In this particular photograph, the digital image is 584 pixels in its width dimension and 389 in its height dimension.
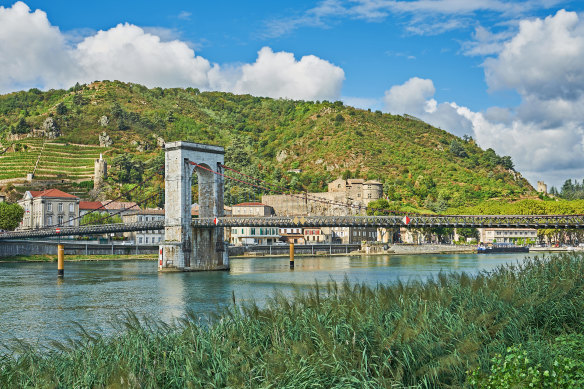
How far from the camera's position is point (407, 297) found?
36.1ft

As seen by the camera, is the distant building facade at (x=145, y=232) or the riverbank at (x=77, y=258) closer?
the riverbank at (x=77, y=258)

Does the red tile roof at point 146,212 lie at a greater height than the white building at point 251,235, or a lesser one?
greater

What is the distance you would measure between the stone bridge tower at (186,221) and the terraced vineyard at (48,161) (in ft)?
189

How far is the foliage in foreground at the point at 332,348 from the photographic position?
23.7 feet

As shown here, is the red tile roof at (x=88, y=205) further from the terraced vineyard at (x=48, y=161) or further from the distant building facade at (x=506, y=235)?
the distant building facade at (x=506, y=235)

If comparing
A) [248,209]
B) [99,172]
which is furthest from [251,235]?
[99,172]

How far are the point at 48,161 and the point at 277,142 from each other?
60925 millimetres

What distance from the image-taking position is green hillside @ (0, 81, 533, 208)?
107250 mm

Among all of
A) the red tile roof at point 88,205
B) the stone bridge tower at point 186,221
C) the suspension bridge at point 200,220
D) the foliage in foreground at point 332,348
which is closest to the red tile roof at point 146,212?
the red tile roof at point 88,205

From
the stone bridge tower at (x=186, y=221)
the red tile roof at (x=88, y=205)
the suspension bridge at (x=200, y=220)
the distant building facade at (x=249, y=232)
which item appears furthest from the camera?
the distant building facade at (x=249, y=232)

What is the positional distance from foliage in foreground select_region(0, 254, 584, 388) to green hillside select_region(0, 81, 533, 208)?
3059 inches

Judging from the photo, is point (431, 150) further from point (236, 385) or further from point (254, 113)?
point (236, 385)

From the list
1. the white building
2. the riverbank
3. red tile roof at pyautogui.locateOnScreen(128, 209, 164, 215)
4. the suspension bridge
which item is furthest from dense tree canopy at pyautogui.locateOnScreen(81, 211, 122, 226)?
the suspension bridge

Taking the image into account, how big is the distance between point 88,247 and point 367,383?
6237cm
